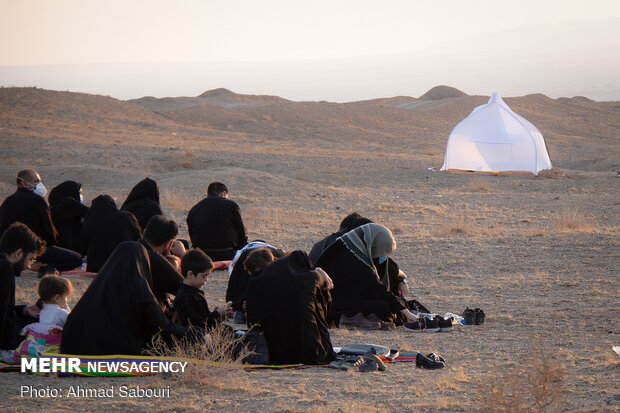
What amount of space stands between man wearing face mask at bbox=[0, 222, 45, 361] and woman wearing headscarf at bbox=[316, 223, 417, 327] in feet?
8.45

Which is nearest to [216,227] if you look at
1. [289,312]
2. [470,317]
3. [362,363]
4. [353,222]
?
[353,222]

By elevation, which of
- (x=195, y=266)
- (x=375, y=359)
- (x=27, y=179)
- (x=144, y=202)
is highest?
(x=27, y=179)

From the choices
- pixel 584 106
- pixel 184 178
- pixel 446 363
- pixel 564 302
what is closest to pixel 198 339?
pixel 446 363

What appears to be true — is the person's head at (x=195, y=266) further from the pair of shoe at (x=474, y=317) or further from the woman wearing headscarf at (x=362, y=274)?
the pair of shoe at (x=474, y=317)

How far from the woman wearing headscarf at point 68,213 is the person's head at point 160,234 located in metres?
3.74

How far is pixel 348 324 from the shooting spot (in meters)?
6.61

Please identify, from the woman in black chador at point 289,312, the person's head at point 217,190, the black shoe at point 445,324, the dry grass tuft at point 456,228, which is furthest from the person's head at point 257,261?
the dry grass tuft at point 456,228

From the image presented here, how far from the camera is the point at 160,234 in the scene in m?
5.59

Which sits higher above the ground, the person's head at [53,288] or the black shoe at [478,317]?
the person's head at [53,288]

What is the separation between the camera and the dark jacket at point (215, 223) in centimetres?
888

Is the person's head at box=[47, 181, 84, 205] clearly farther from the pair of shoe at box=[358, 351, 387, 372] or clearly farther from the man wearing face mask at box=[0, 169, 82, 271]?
the pair of shoe at box=[358, 351, 387, 372]

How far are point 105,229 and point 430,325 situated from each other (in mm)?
3868

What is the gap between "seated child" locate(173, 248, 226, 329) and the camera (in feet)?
17.1

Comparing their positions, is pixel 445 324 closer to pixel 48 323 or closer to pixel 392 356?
pixel 392 356
